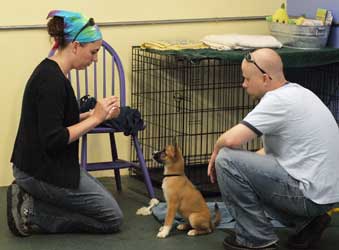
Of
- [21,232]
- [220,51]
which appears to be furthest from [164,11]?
[21,232]

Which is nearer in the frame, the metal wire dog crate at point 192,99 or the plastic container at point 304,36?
the plastic container at point 304,36

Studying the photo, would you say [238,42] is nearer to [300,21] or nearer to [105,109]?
[300,21]

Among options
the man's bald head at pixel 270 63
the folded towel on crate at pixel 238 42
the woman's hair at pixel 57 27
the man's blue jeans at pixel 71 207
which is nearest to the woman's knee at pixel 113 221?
the man's blue jeans at pixel 71 207

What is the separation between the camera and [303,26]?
14.0ft

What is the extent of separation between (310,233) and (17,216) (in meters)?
1.34

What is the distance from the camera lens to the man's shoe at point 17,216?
11.0 feet

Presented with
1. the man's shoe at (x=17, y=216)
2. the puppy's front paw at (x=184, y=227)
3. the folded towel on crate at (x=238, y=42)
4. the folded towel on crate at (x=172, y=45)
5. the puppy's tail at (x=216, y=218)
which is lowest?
the puppy's front paw at (x=184, y=227)

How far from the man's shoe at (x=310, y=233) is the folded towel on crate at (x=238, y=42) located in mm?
1294

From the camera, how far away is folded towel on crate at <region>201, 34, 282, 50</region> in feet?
13.7

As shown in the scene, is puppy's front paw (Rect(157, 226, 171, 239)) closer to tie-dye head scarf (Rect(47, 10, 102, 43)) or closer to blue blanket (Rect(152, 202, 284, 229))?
blue blanket (Rect(152, 202, 284, 229))

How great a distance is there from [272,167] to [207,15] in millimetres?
1745

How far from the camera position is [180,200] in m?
3.35

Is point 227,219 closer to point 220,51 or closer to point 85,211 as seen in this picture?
point 85,211

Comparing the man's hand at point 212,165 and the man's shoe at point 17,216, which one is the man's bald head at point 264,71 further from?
the man's shoe at point 17,216
